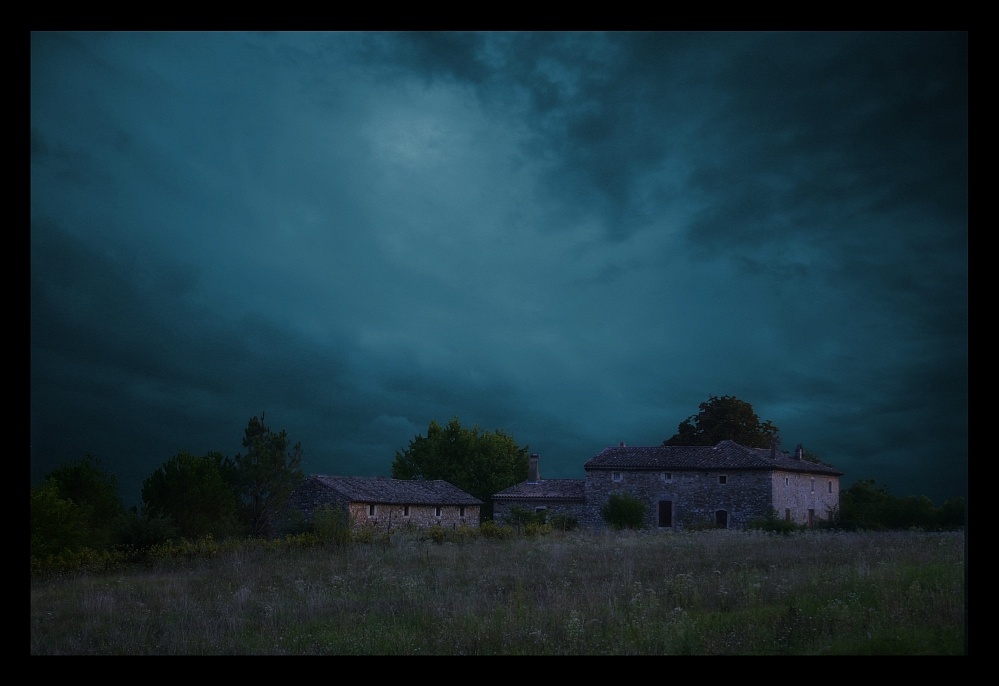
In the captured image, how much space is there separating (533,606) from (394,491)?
3129 cm

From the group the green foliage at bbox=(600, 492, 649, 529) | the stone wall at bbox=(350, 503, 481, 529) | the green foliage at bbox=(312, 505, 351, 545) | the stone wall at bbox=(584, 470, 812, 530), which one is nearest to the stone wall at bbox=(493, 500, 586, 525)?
the stone wall at bbox=(584, 470, 812, 530)

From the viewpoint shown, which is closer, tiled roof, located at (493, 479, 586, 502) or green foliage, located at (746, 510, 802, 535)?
green foliage, located at (746, 510, 802, 535)

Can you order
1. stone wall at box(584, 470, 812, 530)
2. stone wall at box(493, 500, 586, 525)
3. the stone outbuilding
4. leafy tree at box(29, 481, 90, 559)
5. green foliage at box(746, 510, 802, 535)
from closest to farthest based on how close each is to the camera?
1. leafy tree at box(29, 481, 90, 559)
2. green foliage at box(746, 510, 802, 535)
3. stone wall at box(584, 470, 812, 530)
4. stone wall at box(493, 500, 586, 525)
5. the stone outbuilding

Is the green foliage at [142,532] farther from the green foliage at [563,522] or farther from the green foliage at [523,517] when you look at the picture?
the green foliage at [563,522]

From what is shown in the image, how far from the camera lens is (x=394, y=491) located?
39312 millimetres

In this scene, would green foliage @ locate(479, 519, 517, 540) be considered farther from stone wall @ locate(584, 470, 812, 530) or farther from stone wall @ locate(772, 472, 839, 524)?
stone wall @ locate(772, 472, 839, 524)

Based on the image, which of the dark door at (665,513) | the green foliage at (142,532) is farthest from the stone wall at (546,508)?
the green foliage at (142,532)

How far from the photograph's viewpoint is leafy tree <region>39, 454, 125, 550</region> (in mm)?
16578

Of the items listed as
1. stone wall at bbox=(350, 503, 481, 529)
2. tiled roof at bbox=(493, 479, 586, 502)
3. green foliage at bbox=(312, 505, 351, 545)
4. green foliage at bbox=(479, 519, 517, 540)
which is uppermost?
green foliage at bbox=(312, 505, 351, 545)

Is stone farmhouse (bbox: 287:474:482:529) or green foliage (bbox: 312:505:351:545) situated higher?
green foliage (bbox: 312:505:351:545)

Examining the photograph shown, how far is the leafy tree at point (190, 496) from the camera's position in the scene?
23.1 meters

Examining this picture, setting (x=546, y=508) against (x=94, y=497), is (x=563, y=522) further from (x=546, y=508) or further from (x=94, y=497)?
(x=94, y=497)
